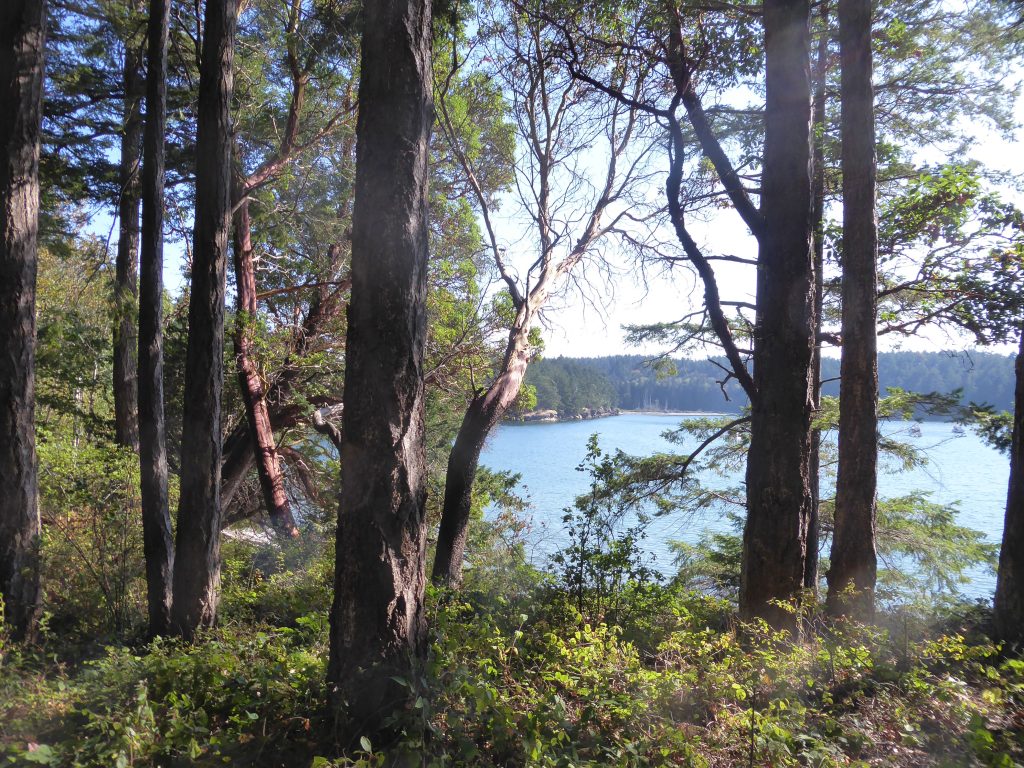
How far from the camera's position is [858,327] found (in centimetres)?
670

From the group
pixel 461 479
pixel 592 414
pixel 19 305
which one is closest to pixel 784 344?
pixel 461 479

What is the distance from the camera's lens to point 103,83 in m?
9.87

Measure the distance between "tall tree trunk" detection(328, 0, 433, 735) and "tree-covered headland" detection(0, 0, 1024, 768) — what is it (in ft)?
0.06

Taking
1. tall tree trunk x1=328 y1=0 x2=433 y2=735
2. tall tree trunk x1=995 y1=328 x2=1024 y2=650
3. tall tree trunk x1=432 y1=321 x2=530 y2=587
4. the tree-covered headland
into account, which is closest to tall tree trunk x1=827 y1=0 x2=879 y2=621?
the tree-covered headland

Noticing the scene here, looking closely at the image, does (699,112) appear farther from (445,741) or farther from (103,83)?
(103,83)

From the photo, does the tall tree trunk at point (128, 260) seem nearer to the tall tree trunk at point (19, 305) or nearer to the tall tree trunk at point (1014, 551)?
the tall tree trunk at point (19, 305)

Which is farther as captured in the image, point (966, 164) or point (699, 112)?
point (966, 164)

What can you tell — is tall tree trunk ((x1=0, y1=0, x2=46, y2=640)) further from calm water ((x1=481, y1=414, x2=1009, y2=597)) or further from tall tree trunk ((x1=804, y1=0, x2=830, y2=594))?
tall tree trunk ((x1=804, y1=0, x2=830, y2=594))

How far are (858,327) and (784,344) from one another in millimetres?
2823

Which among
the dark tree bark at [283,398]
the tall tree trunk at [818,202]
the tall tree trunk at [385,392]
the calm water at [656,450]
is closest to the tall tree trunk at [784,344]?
the calm water at [656,450]

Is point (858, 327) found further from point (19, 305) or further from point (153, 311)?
point (19, 305)

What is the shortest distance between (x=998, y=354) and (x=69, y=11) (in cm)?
1383

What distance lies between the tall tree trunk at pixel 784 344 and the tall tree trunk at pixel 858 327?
8.17 feet

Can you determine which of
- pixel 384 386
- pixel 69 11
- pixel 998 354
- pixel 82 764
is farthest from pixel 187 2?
pixel 998 354
